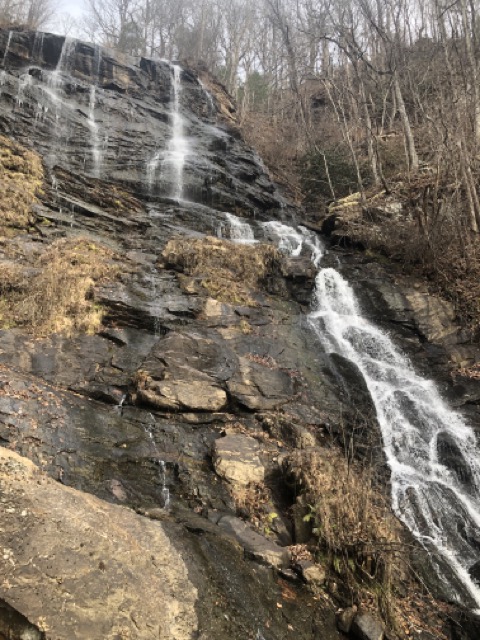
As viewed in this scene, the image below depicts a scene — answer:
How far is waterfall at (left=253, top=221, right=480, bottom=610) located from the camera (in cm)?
666

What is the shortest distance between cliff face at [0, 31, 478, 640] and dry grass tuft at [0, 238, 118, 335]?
4 centimetres

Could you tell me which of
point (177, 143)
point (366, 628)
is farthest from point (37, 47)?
point (366, 628)

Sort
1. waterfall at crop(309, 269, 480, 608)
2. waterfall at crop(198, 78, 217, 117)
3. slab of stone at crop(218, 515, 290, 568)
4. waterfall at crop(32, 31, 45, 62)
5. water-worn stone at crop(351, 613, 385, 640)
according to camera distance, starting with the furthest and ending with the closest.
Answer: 1. waterfall at crop(198, 78, 217, 117)
2. waterfall at crop(32, 31, 45, 62)
3. waterfall at crop(309, 269, 480, 608)
4. slab of stone at crop(218, 515, 290, 568)
5. water-worn stone at crop(351, 613, 385, 640)

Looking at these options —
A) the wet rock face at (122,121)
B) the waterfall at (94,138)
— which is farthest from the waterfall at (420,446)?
the waterfall at (94,138)

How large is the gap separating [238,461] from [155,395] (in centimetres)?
206

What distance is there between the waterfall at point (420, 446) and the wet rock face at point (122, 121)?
8807mm

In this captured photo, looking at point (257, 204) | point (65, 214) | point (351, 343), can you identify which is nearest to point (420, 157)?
point (257, 204)

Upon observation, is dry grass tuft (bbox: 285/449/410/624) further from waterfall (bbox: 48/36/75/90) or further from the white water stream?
waterfall (bbox: 48/36/75/90)

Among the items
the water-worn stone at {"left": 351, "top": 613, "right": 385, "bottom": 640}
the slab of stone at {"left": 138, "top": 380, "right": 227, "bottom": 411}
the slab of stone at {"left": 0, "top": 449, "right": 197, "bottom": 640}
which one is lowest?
the water-worn stone at {"left": 351, "top": 613, "right": 385, "bottom": 640}

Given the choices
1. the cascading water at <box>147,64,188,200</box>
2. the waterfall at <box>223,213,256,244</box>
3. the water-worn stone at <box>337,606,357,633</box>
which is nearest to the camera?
the water-worn stone at <box>337,606,357,633</box>

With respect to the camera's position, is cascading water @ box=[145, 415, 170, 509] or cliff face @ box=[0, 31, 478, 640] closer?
cliff face @ box=[0, 31, 478, 640]

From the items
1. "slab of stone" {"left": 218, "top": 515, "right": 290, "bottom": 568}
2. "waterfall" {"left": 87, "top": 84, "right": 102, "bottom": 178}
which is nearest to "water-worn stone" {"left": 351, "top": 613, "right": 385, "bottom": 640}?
"slab of stone" {"left": 218, "top": 515, "right": 290, "bottom": 568}

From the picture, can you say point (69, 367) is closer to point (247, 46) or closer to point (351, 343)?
point (351, 343)

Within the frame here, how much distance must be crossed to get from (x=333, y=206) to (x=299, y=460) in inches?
573
